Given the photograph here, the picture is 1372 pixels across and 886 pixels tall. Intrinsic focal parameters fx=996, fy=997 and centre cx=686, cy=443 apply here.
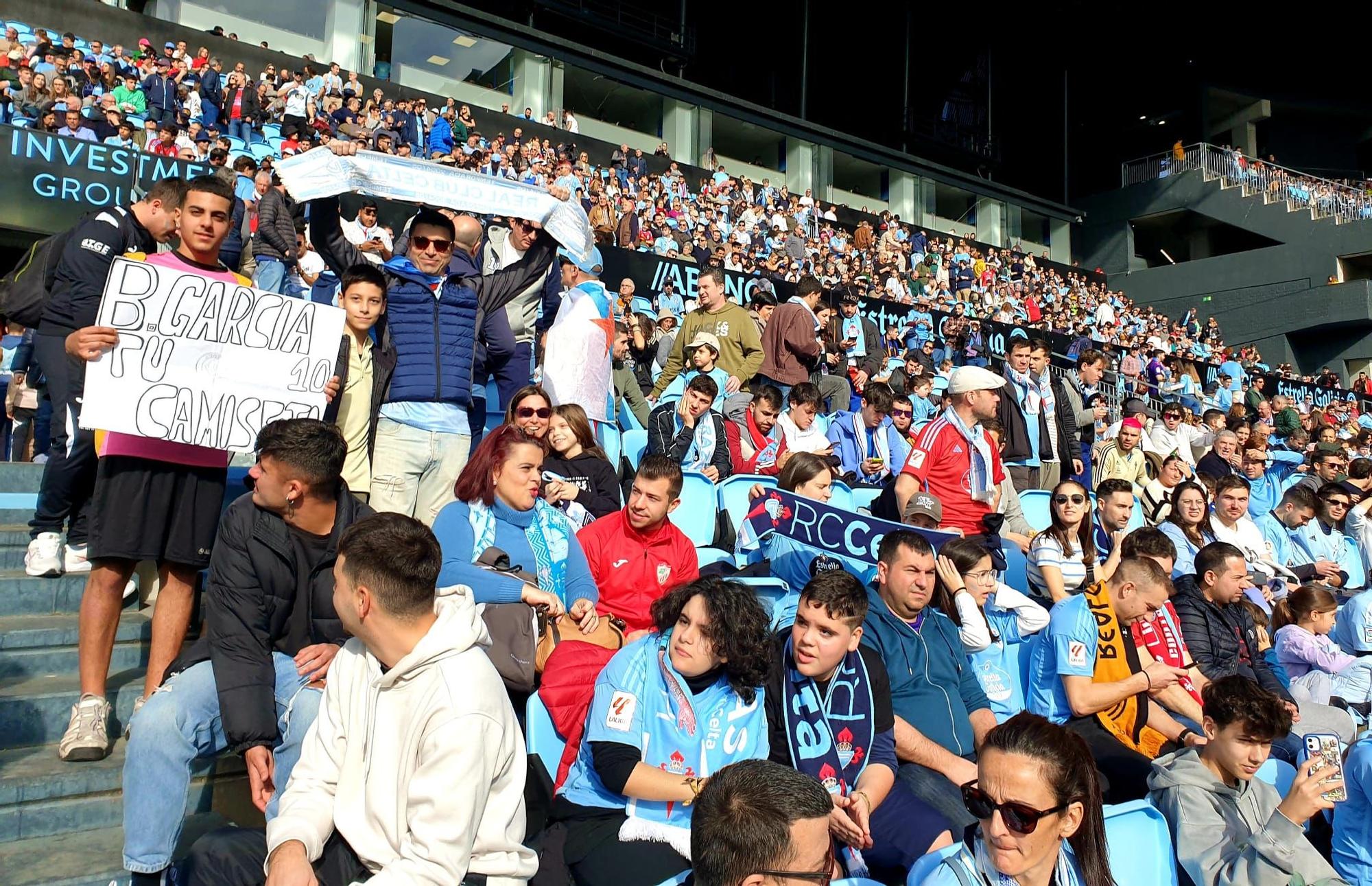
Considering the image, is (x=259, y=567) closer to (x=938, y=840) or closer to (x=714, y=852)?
(x=714, y=852)

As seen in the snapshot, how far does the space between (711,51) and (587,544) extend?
28.1m

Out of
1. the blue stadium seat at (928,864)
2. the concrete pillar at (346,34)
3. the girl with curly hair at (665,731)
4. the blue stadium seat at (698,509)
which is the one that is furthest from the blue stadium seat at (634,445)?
the concrete pillar at (346,34)

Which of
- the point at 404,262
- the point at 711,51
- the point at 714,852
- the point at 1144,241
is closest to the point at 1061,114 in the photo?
the point at 1144,241

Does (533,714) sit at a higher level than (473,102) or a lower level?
lower

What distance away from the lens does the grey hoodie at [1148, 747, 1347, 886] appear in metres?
2.93

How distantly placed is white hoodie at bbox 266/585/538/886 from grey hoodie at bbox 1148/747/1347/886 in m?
2.08

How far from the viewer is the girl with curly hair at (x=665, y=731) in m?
2.93

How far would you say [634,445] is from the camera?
7.45m

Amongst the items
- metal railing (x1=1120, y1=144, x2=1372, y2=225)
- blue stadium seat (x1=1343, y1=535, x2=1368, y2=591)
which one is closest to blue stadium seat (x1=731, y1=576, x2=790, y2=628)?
blue stadium seat (x1=1343, y1=535, x2=1368, y2=591)

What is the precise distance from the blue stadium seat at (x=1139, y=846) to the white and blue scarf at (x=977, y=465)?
3.08 m

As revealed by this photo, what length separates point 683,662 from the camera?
310 centimetres

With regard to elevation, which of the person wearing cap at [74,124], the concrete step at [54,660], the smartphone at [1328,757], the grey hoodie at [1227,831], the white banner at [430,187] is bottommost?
the grey hoodie at [1227,831]

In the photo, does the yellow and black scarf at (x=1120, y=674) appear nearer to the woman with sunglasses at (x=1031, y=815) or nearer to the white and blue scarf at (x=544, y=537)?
the woman with sunglasses at (x=1031, y=815)

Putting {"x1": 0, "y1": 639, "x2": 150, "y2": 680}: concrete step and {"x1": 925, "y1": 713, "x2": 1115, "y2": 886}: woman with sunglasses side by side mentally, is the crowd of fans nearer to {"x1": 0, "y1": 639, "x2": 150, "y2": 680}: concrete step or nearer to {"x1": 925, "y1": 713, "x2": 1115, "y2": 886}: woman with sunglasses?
{"x1": 925, "y1": 713, "x2": 1115, "y2": 886}: woman with sunglasses
